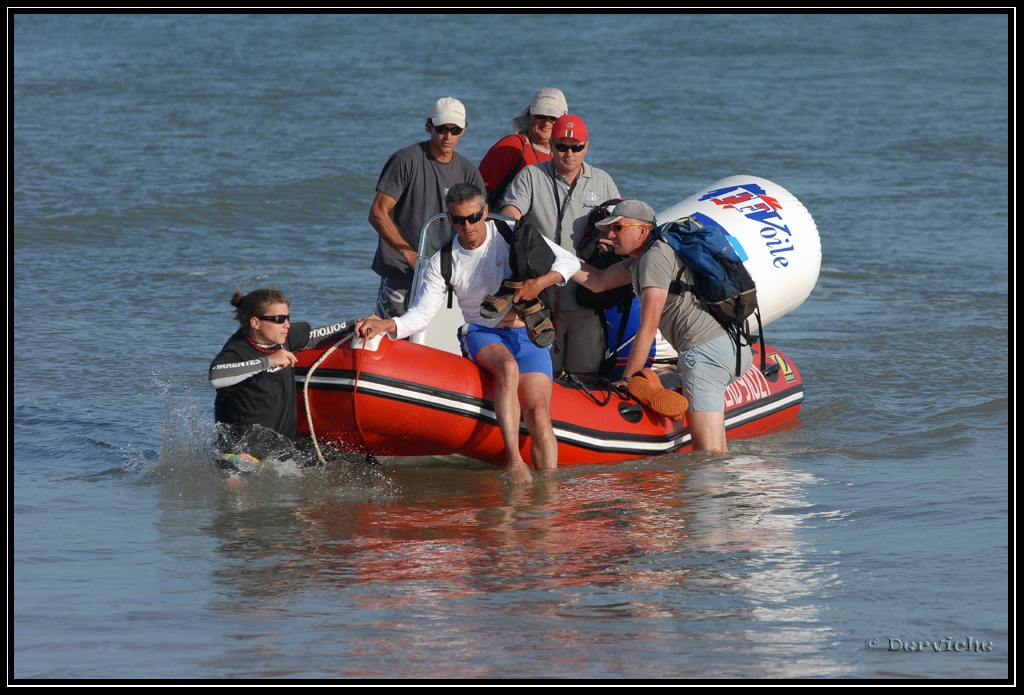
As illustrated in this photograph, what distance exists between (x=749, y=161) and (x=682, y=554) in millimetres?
12136

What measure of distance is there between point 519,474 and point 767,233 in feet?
7.83

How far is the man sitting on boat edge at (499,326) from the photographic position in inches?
221

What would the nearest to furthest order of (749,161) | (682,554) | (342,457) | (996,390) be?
(682,554), (342,457), (996,390), (749,161)

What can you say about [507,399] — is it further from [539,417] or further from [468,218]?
[468,218]

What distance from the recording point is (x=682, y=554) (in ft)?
15.7

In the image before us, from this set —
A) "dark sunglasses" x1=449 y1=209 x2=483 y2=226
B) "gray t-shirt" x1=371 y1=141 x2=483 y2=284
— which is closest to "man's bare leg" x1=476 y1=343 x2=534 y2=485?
"dark sunglasses" x1=449 y1=209 x2=483 y2=226

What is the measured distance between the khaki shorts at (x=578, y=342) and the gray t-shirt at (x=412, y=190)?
2.71ft

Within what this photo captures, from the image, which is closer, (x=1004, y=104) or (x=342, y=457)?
(x=342, y=457)

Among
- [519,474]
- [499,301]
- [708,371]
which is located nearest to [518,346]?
[499,301]

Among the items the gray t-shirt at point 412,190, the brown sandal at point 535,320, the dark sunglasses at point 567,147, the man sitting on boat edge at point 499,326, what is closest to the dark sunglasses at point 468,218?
the man sitting on boat edge at point 499,326

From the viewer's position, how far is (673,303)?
237 inches
